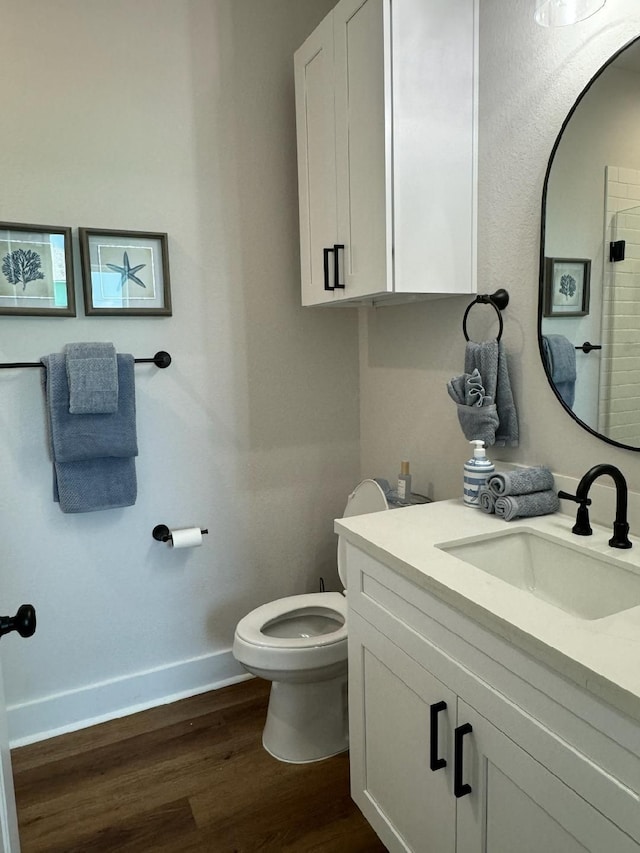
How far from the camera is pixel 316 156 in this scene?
77.3 inches

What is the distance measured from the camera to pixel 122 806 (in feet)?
5.69

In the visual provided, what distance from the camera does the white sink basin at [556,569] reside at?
121 cm

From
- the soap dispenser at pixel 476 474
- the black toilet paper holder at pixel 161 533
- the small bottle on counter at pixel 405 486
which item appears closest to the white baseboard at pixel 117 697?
the black toilet paper holder at pixel 161 533

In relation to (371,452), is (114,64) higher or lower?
higher

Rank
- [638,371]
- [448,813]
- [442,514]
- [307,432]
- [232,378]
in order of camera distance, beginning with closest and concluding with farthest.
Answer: [448,813] < [638,371] < [442,514] < [232,378] < [307,432]


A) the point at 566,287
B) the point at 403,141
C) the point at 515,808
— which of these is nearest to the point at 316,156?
the point at 403,141

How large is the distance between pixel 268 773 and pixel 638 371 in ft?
5.28

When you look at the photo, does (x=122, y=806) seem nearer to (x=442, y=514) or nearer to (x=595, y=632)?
(x=442, y=514)

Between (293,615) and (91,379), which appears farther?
(293,615)

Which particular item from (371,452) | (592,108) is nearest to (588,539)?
(592,108)

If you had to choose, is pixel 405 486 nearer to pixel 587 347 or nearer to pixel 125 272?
pixel 587 347

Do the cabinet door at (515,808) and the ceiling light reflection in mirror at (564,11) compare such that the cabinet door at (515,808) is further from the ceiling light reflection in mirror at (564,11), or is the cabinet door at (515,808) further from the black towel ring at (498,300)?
the ceiling light reflection in mirror at (564,11)

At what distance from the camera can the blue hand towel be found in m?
1.63

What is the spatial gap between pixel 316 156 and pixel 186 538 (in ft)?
4.70
